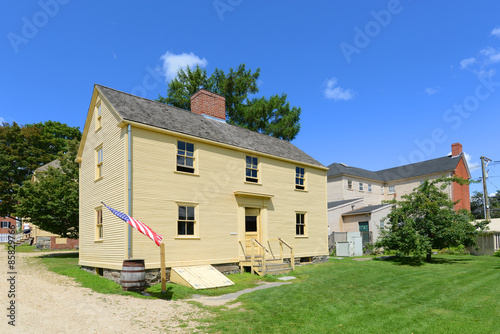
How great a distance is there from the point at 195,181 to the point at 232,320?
26.5ft

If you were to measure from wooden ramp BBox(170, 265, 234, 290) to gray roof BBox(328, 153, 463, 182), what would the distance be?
27713 mm

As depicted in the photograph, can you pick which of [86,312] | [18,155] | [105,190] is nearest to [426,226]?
[105,190]

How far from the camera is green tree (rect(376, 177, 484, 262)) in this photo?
66.3 feet

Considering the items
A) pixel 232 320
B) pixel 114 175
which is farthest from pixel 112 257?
pixel 232 320

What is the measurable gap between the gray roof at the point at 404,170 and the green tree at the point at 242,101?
732 centimetres

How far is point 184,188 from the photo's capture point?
591 inches

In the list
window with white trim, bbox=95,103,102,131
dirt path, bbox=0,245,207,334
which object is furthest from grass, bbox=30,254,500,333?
window with white trim, bbox=95,103,102,131

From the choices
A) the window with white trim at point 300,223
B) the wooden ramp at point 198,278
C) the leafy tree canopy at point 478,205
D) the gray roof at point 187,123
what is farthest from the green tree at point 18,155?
the leafy tree canopy at point 478,205

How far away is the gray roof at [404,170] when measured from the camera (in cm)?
3962

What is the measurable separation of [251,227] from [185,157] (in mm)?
→ 5062

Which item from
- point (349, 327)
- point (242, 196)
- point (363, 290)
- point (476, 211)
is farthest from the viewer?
point (476, 211)

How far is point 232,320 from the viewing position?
8203 mm

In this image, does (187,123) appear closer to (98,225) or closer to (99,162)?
(99,162)

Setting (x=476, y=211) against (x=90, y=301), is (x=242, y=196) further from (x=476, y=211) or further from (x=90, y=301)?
(x=476, y=211)
